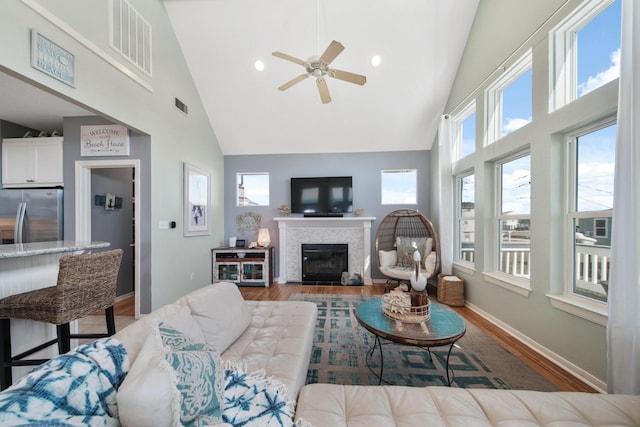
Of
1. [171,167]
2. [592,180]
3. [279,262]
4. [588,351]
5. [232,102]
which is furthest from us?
[279,262]

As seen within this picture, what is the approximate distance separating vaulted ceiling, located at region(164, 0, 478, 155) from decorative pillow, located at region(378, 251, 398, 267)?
2031mm

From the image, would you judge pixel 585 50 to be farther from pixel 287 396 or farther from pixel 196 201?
pixel 196 201

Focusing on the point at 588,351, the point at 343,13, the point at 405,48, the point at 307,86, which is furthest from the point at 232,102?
the point at 588,351

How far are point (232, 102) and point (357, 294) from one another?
3.86 m

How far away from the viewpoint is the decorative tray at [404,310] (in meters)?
1.73

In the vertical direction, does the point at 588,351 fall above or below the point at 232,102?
below

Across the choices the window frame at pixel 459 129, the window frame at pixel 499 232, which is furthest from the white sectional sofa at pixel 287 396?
the window frame at pixel 459 129

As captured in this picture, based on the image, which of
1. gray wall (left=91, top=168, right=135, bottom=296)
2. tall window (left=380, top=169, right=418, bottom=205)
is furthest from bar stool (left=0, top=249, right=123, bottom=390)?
tall window (left=380, top=169, right=418, bottom=205)

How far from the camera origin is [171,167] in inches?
128

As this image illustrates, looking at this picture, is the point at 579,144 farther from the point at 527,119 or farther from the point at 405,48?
the point at 405,48

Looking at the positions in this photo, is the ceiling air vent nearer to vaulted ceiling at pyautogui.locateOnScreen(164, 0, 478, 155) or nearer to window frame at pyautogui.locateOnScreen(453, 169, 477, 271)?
vaulted ceiling at pyautogui.locateOnScreen(164, 0, 478, 155)

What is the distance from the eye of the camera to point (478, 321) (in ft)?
9.00

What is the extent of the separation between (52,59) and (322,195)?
357cm

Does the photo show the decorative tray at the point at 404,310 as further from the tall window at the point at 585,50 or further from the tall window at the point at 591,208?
the tall window at the point at 585,50
